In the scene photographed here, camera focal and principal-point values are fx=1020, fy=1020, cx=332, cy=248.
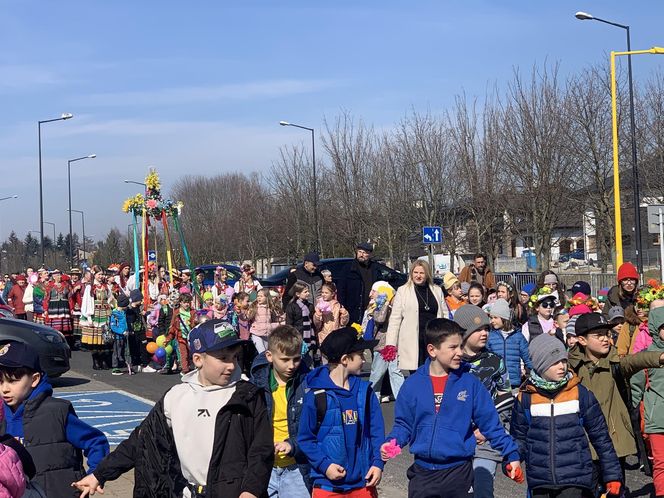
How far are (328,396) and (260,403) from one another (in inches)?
44.7

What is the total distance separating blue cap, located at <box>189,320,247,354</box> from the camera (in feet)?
15.3

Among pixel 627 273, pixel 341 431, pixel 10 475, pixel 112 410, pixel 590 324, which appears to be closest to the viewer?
pixel 10 475

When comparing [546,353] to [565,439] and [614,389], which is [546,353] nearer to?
[565,439]

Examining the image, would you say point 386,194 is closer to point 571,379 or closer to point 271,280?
point 271,280

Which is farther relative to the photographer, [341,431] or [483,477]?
[483,477]

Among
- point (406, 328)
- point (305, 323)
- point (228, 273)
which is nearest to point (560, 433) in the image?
point (406, 328)

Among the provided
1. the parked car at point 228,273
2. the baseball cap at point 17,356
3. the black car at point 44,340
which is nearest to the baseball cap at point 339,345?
the baseball cap at point 17,356

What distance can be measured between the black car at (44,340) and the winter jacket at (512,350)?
7911 millimetres

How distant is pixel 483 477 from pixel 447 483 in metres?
1.05

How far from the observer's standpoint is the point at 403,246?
41344mm

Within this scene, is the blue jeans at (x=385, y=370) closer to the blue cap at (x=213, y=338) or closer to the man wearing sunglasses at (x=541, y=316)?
the man wearing sunglasses at (x=541, y=316)

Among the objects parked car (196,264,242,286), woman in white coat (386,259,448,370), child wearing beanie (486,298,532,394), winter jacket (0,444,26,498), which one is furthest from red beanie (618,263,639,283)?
parked car (196,264,242,286)

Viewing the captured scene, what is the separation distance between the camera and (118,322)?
1880 cm

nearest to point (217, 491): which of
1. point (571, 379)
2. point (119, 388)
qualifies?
point (571, 379)
